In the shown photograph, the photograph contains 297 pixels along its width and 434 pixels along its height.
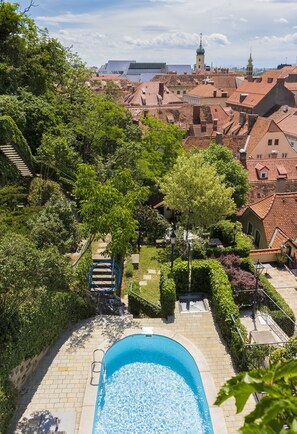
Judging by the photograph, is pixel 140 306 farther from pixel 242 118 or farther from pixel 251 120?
pixel 242 118

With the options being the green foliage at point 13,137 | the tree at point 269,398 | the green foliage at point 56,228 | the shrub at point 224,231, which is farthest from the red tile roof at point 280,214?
the tree at point 269,398

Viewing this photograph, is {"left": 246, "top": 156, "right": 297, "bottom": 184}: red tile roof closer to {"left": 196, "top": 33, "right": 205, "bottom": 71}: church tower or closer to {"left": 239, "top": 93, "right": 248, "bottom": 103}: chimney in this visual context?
{"left": 239, "top": 93, "right": 248, "bottom": 103}: chimney

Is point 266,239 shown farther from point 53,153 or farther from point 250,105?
point 250,105

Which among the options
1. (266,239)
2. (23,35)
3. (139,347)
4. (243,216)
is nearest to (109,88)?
(23,35)

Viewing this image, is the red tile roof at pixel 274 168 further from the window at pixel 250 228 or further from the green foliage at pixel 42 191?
the green foliage at pixel 42 191

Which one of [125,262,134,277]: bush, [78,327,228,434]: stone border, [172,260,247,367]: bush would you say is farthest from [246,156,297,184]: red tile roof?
[78,327,228,434]: stone border

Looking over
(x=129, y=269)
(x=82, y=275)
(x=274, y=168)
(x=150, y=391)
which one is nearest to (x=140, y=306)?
(x=82, y=275)
